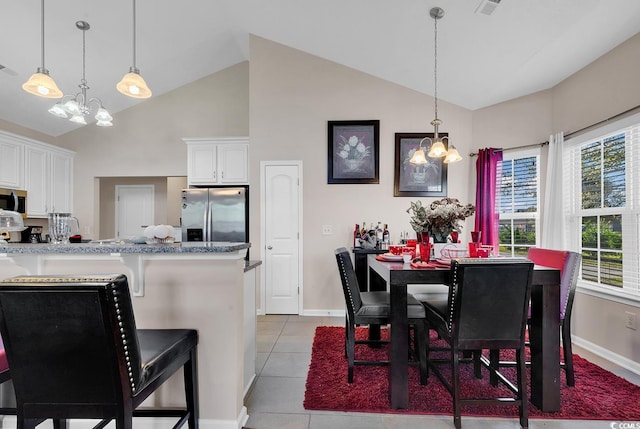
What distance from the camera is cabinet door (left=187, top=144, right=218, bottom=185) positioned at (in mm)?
4469

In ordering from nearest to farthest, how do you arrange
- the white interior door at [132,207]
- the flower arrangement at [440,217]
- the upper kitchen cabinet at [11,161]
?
the flower arrangement at [440,217] → the upper kitchen cabinet at [11,161] → the white interior door at [132,207]

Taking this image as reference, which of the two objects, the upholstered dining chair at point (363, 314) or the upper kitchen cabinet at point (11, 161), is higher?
the upper kitchen cabinet at point (11, 161)

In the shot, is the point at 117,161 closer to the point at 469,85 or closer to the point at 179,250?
the point at 179,250

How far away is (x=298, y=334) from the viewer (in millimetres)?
3238

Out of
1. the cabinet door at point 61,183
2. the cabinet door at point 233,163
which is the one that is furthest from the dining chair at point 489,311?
the cabinet door at point 61,183

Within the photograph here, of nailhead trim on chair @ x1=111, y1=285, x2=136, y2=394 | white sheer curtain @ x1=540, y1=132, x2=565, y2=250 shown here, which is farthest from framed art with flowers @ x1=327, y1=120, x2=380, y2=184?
nailhead trim on chair @ x1=111, y1=285, x2=136, y2=394

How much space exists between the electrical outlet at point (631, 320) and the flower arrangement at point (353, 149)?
2.93 metres

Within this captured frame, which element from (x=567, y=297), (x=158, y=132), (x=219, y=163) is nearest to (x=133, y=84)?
(x=219, y=163)

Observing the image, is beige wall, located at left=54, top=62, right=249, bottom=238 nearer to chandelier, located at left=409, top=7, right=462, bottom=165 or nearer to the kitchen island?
chandelier, located at left=409, top=7, right=462, bottom=165

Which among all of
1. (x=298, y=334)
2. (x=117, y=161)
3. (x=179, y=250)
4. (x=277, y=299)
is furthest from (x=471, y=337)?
(x=117, y=161)

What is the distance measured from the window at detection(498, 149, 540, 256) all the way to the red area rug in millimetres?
1485

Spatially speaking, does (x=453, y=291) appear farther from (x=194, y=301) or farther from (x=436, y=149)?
(x=194, y=301)

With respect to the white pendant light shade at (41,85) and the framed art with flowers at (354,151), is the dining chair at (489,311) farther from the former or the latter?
the white pendant light shade at (41,85)

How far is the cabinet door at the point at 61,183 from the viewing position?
4797mm
